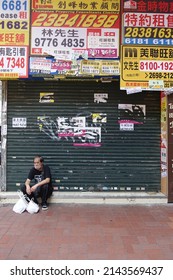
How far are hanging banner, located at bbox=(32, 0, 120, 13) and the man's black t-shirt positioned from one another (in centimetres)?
364

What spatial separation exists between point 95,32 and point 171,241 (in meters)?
4.74

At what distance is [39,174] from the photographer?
7.64 m

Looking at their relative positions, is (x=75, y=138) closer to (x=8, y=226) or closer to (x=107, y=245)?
(x=8, y=226)

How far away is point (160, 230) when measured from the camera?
6.04 meters

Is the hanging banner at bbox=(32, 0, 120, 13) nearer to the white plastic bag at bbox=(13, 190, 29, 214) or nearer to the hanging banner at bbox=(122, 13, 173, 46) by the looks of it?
the hanging banner at bbox=(122, 13, 173, 46)

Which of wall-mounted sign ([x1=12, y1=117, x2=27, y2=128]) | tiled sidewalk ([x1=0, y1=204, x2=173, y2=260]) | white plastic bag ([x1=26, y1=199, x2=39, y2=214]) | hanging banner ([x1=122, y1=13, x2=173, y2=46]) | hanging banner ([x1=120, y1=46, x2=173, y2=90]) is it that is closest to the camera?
tiled sidewalk ([x1=0, y1=204, x2=173, y2=260])

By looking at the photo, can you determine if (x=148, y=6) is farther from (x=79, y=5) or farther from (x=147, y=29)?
(x=79, y=5)

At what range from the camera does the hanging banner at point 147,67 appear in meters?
7.34

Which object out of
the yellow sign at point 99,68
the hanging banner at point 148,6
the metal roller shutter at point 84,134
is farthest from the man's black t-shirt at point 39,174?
the hanging banner at point 148,6

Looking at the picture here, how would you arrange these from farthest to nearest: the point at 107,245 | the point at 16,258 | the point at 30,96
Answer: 1. the point at 30,96
2. the point at 107,245
3. the point at 16,258

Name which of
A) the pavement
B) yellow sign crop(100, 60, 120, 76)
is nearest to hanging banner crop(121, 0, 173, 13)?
yellow sign crop(100, 60, 120, 76)

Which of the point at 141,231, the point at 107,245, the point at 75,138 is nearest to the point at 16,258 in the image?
the point at 107,245

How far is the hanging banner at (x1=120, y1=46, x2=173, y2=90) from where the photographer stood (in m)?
7.34

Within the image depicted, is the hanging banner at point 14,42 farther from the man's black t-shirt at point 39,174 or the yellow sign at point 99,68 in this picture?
the man's black t-shirt at point 39,174
